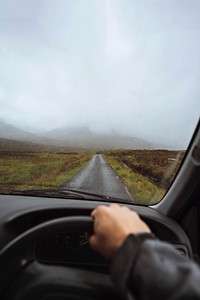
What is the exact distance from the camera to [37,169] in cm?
486

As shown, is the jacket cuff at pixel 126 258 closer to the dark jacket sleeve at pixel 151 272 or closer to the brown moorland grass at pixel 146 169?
the dark jacket sleeve at pixel 151 272

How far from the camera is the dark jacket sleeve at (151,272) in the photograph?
1.59 meters

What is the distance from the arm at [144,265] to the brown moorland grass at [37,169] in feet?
8.61

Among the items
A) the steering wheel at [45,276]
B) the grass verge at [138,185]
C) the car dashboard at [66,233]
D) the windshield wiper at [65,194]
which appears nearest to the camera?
the steering wheel at [45,276]

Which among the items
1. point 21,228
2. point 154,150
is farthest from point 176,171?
point 21,228

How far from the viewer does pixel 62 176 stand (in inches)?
185

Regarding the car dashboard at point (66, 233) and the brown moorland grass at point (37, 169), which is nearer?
the car dashboard at point (66, 233)

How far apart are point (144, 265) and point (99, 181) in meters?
2.91

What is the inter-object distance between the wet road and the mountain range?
21 cm

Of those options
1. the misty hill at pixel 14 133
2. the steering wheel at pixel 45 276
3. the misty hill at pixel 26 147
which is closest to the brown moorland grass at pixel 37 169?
the misty hill at pixel 26 147

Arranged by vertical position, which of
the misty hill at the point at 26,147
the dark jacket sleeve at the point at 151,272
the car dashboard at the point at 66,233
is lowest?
the car dashboard at the point at 66,233

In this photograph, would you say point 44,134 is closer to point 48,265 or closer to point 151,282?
point 48,265

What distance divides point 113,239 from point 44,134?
3.00 meters

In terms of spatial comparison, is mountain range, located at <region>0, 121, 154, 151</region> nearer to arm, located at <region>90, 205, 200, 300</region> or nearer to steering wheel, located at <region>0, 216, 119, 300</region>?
steering wheel, located at <region>0, 216, 119, 300</region>
